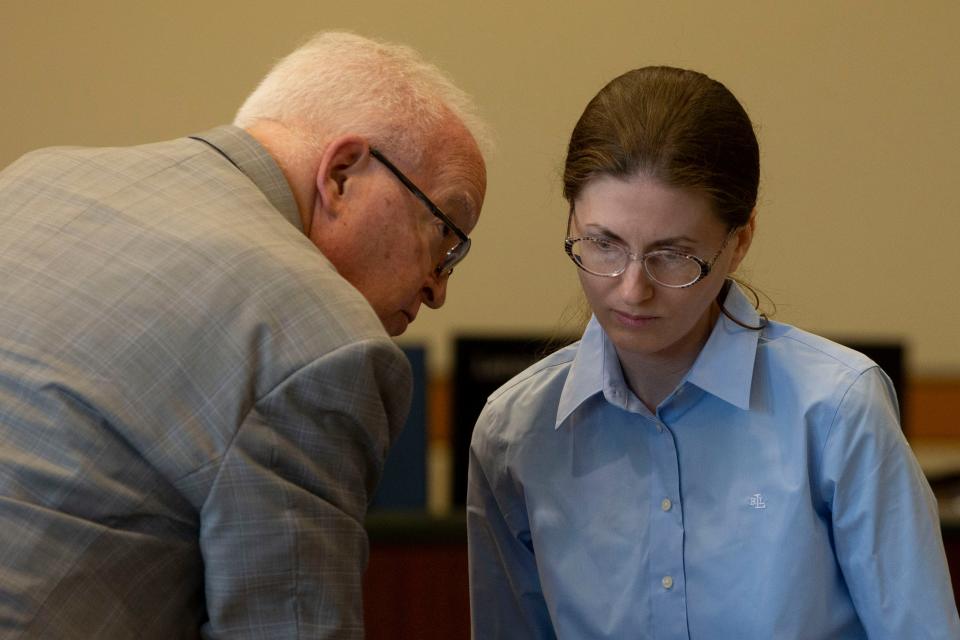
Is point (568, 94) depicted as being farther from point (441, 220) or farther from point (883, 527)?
point (883, 527)

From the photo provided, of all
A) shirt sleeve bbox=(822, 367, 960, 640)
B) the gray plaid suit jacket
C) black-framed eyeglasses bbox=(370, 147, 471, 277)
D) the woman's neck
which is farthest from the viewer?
the woman's neck

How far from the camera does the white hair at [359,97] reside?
4.86ft

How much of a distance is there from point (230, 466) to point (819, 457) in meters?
0.70

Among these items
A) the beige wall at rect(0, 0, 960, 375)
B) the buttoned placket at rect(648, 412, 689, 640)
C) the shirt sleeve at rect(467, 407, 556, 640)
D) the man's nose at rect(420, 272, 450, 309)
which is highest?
the man's nose at rect(420, 272, 450, 309)

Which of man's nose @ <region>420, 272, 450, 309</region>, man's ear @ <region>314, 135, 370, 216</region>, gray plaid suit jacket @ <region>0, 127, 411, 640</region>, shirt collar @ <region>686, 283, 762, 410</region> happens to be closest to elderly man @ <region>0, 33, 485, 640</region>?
gray plaid suit jacket @ <region>0, 127, 411, 640</region>

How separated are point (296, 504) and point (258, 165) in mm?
434

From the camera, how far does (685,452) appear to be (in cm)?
155

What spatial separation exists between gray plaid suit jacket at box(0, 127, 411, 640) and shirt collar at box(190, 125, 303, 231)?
164 mm

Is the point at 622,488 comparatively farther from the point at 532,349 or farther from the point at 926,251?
the point at 926,251

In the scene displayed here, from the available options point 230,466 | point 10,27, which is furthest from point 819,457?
point 10,27

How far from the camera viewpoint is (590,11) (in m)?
4.56

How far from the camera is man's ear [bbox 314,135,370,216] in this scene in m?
1.43

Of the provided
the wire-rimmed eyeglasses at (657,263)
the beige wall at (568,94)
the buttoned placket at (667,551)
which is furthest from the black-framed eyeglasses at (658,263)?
the beige wall at (568,94)

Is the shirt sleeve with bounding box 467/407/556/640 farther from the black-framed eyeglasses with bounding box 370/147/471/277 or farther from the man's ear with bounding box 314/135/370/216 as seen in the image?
the man's ear with bounding box 314/135/370/216
